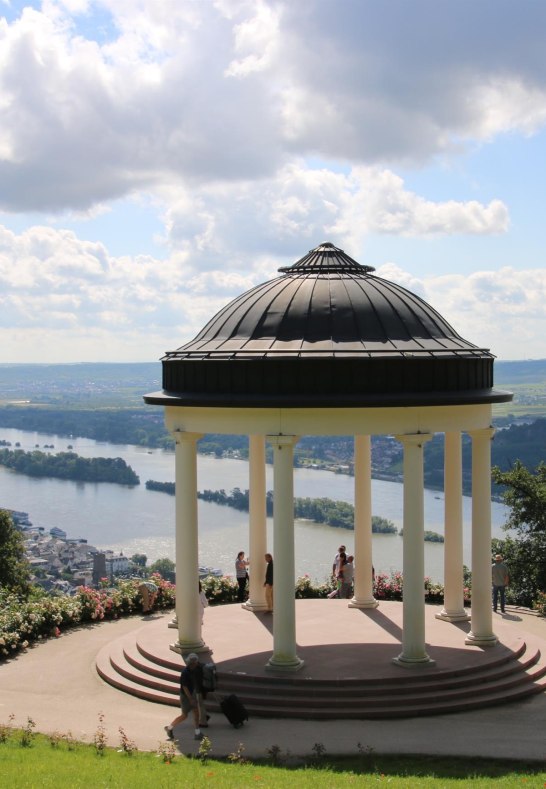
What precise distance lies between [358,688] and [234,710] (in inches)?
104

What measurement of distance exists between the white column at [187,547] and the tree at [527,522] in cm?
1566

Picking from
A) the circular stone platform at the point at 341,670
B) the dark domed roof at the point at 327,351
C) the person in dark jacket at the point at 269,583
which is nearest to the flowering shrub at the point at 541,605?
the circular stone platform at the point at 341,670

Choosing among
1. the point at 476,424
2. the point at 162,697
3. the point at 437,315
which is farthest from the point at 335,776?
the point at 437,315

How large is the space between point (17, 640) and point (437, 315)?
38.8 ft

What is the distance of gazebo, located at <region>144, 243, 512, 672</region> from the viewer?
1905 centimetres

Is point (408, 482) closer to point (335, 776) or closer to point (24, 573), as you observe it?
point (335, 776)

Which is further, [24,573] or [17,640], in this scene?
[24,573]

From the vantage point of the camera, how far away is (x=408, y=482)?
19.6 meters

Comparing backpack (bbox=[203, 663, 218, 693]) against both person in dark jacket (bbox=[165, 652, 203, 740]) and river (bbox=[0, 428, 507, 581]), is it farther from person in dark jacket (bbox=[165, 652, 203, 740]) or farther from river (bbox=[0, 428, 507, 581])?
river (bbox=[0, 428, 507, 581])

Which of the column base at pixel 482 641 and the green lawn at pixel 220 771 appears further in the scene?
the column base at pixel 482 641

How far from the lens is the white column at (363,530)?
25406 millimetres

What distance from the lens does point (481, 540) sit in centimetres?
2130

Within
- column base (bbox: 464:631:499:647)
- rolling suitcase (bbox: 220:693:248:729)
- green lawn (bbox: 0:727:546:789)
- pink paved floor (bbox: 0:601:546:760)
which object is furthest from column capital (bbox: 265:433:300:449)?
column base (bbox: 464:631:499:647)

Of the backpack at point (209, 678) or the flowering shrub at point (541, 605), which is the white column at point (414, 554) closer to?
the backpack at point (209, 678)
